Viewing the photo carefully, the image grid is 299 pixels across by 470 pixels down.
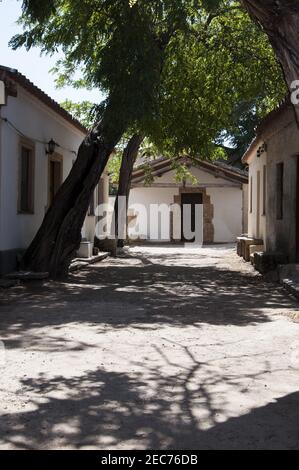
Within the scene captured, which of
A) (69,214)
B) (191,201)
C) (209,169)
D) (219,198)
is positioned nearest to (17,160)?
(69,214)

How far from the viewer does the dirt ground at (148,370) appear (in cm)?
379

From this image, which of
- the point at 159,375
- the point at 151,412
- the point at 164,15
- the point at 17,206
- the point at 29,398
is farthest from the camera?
the point at 17,206

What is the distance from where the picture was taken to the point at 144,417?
13.4 feet

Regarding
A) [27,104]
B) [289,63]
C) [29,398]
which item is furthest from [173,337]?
Result: [27,104]

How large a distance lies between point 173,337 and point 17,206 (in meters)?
6.65

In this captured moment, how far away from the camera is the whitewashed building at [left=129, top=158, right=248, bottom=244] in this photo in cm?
2859

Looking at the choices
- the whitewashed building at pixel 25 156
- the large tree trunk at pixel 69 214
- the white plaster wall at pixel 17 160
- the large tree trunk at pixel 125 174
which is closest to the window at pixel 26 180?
the whitewashed building at pixel 25 156

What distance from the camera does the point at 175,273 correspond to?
1405cm

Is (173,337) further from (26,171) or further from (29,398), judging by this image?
(26,171)

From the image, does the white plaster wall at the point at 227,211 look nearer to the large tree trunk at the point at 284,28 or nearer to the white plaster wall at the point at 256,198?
the white plaster wall at the point at 256,198

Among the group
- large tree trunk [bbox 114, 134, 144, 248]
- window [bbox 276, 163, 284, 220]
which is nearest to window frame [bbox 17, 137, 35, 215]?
window [bbox 276, 163, 284, 220]

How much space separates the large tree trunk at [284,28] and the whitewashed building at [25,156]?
6.43m

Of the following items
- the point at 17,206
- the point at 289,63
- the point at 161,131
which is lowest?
A: the point at 17,206

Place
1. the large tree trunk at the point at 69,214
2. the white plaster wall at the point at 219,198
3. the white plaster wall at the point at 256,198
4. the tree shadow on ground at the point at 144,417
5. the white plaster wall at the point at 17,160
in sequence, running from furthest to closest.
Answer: the white plaster wall at the point at 219,198
the white plaster wall at the point at 256,198
the large tree trunk at the point at 69,214
the white plaster wall at the point at 17,160
the tree shadow on ground at the point at 144,417
